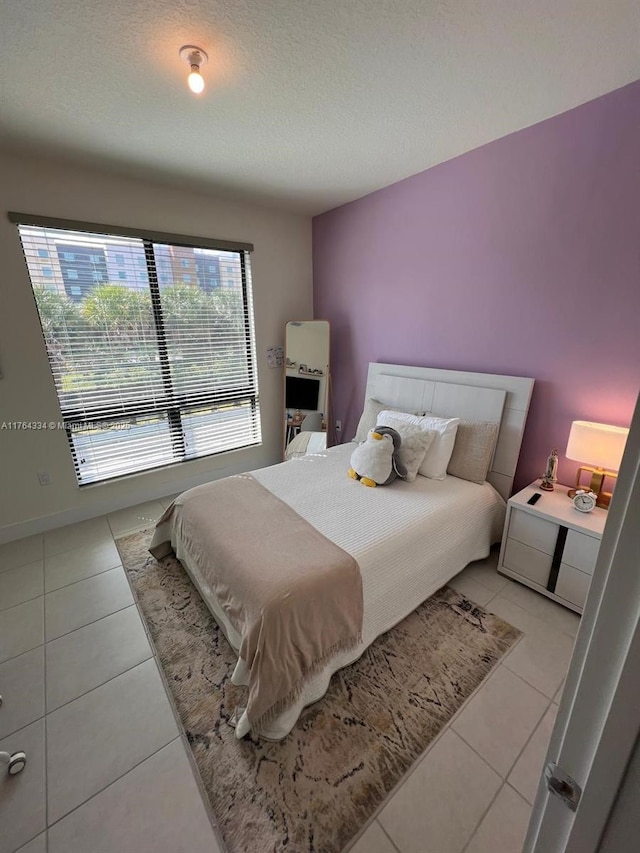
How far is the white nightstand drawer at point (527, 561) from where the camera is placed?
194cm

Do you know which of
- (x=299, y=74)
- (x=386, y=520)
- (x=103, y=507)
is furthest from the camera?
(x=103, y=507)

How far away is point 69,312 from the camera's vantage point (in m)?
2.49

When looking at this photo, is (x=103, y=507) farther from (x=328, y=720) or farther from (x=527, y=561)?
(x=527, y=561)

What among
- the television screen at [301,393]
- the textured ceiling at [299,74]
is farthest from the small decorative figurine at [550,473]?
the television screen at [301,393]

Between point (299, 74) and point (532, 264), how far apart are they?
1.58 m

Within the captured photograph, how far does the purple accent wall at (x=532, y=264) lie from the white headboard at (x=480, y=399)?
95mm

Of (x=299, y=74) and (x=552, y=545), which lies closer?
(x=299, y=74)

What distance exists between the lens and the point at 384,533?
5.55ft

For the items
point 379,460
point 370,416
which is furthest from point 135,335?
point 379,460

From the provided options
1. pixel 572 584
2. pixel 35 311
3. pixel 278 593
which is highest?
pixel 35 311

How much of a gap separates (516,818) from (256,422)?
10.3ft

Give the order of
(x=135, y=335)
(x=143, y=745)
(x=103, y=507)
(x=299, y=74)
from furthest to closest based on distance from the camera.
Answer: (x=103, y=507)
(x=135, y=335)
(x=299, y=74)
(x=143, y=745)

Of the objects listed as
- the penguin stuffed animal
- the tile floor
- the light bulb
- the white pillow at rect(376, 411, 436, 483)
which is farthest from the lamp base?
the light bulb

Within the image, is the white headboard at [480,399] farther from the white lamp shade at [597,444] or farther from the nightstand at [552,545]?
the white lamp shade at [597,444]
